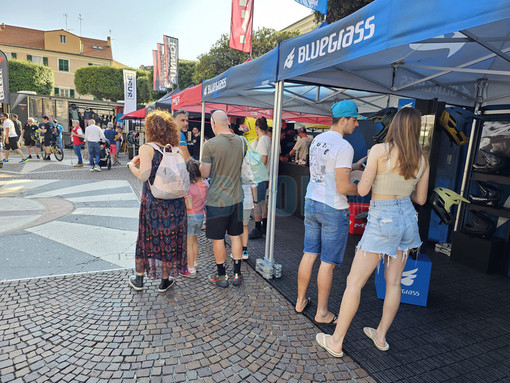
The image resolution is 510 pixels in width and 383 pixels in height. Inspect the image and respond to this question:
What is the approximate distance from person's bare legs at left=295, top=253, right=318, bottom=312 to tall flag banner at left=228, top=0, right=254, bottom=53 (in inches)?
380

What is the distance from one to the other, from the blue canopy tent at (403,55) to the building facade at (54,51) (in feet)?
175

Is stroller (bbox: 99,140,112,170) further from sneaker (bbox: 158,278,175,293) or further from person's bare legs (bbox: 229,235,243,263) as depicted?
person's bare legs (bbox: 229,235,243,263)

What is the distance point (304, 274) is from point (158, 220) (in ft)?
4.72

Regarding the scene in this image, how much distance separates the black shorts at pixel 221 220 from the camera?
3.16m

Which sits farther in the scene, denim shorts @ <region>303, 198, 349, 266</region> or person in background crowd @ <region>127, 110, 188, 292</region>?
person in background crowd @ <region>127, 110, 188, 292</region>

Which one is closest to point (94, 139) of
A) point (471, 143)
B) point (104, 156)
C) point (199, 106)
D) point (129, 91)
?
point (104, 156)

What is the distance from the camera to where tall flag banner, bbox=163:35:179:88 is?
15652 millimetres

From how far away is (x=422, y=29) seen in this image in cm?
177

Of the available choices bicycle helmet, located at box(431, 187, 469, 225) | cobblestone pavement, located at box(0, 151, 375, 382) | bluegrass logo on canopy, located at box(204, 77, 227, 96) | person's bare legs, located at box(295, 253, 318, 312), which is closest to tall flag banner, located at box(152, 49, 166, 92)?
bluegrass logo on canopy, located at box(204, 77, 227, 96)

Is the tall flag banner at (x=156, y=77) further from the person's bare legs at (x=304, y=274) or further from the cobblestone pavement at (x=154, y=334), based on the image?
the person's bare legs at (x=304, y=274)

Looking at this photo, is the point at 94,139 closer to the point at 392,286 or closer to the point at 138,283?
the point at 138,283

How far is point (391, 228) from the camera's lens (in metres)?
2.11

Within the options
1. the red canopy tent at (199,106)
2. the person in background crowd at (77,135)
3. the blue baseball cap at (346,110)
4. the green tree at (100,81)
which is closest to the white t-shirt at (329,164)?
the blue baseball cap at (346,110)

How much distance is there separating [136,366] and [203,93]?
15.6ft
